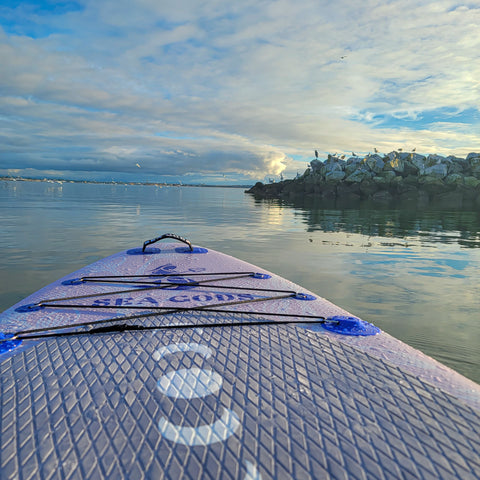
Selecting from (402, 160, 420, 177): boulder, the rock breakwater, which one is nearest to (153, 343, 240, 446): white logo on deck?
the rock breakwater

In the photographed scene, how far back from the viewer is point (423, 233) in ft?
38.0

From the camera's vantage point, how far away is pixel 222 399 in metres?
1.51

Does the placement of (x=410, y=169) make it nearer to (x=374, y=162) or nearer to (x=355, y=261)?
(x=374, y=162)

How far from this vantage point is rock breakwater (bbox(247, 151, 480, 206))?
125 feet

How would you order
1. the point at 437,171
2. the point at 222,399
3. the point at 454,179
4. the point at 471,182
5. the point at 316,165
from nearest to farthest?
the point at 222,399 → the point at 471,182 → the point at 454,179 → the point at 437,171 → the point at 316,165

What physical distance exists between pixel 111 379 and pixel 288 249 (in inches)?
297

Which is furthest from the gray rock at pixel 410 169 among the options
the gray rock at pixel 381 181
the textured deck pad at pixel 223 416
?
the textured deck pad at pixel 223 416

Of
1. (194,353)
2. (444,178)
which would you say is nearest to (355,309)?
(194,353)

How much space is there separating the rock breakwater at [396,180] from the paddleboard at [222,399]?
118 feet

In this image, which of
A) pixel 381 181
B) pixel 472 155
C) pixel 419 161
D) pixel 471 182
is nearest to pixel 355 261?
pixel 381 181

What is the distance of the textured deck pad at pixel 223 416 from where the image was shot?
3.86ft

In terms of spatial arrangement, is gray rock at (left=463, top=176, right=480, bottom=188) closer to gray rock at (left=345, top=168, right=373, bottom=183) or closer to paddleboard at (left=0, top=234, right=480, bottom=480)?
gray rock at (left=345, top=168, right=373, bottom=183)

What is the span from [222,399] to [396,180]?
143ft

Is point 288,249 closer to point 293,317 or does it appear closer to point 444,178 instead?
point 293,317
